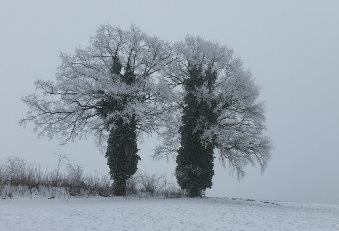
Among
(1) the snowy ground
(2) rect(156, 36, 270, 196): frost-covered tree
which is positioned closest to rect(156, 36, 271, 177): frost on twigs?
(2) rect(156, 36, 270, 196): frost-covered tree

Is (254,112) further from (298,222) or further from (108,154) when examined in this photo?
(298,222)

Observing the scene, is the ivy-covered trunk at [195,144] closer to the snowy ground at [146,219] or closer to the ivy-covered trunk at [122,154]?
the ivy-covered trunk at [122,154]

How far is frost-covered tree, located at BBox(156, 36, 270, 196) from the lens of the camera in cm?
3328

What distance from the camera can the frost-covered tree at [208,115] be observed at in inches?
1310

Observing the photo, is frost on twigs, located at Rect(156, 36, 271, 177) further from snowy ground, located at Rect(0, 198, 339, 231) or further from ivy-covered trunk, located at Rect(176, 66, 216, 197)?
snowy ground, located at Rect(0, 198, 339, 231)

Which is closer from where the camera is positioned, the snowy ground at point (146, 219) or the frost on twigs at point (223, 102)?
the snowy ground at point (146, 219)

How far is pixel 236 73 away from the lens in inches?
1375

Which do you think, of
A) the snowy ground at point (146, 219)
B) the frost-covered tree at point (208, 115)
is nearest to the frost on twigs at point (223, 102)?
the frost-covered tree at point (208, 115)

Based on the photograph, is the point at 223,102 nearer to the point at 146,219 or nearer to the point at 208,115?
the point at 208,115

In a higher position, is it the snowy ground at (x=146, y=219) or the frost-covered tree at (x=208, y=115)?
the frost-covered tree at (x=208, y=115)

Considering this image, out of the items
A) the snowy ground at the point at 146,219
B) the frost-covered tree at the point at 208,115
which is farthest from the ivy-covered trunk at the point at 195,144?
the snowy ground at the point at 146,219

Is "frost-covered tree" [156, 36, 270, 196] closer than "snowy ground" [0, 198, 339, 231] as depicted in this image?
No

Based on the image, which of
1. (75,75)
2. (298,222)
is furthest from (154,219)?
(75,75)

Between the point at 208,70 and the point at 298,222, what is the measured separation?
18.1 meters
